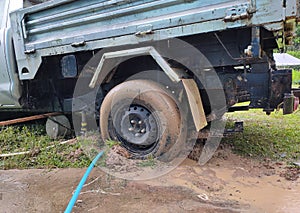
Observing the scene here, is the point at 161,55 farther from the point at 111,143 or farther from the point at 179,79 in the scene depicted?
the point at 111,143

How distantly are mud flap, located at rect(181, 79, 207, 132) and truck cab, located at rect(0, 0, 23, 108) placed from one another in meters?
2.54

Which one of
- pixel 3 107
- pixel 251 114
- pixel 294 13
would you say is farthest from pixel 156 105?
pixel 251 114

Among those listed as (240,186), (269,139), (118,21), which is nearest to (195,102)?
(240,186)

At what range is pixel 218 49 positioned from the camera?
3.04 meters

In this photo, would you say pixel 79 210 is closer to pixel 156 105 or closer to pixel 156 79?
pixel 156 105

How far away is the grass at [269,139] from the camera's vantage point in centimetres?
356

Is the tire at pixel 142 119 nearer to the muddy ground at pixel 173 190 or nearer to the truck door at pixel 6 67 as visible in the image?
the muddy ground at pixel 173 190

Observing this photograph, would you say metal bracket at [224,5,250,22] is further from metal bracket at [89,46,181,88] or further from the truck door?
the truck door

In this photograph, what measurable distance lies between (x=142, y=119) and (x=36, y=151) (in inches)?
60.0

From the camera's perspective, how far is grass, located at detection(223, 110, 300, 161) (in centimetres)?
356

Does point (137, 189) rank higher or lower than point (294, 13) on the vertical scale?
lower

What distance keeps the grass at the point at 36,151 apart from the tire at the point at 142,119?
0.46 metres

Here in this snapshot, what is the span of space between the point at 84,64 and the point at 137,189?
1.87m

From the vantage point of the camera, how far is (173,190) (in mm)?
2543
